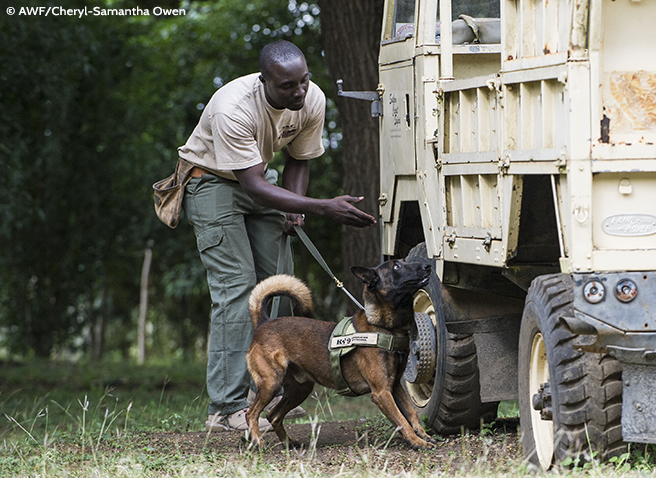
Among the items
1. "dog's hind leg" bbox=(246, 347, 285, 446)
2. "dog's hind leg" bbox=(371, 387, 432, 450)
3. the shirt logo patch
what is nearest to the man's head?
the shirt logo patch

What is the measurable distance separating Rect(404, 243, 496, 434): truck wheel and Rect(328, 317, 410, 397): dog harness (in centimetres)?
26

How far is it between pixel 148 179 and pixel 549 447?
9.26 meters

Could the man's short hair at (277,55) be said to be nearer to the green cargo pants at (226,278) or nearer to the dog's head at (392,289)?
the green cargo pants at (226,278)

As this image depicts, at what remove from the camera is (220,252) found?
5.57 m

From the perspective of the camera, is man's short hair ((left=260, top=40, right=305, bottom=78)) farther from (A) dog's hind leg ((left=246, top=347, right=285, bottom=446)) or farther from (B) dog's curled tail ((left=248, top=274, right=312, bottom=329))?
(A) dog's hind leg ((left=246, top=347, right=285, bottom=446))

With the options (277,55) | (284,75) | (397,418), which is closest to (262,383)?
(397,418)

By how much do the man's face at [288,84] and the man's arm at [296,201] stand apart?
1.35 feet

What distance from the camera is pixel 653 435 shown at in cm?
335

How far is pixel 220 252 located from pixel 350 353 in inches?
49.2

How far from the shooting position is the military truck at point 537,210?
3.29 m

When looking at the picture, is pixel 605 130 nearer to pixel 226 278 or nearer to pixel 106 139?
pixel 226 278

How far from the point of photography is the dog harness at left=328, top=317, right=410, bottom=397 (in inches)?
185

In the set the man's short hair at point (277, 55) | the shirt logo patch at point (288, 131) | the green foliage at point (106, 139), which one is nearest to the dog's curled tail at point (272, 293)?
the shirt logo patch at point (288, 131)

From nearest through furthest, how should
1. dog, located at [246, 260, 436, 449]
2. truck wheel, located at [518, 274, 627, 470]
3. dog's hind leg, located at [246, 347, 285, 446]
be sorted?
1. truck wheel, located at [518, 274, 627, 470]
2. dog, located at [246, 260, 436, 449]
3. dog's hind leg, located at [246, 347, 285, 446]
